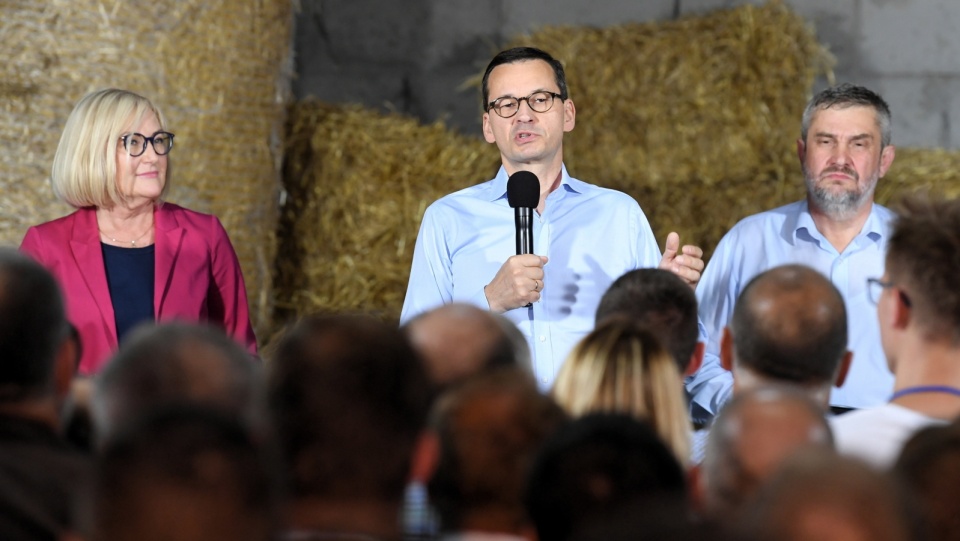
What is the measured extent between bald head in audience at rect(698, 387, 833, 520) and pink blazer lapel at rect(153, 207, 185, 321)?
1915 mm

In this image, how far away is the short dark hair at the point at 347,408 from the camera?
4.37 feet

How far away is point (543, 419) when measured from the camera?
1453 mm

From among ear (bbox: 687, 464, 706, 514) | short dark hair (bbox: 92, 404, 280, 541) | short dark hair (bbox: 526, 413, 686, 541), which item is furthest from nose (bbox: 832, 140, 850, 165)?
short dark hair (bbox: 92, 404, 280, 541)

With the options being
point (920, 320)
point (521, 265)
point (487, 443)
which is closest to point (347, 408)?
point (487, 443)

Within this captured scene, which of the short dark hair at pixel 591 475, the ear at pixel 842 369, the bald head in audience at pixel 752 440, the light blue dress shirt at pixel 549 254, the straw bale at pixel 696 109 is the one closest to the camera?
the short dark hair at pixel 591 475

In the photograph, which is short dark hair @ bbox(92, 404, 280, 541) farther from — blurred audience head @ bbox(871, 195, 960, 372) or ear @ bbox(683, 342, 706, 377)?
ear @ bbox(683, 342, 706, 377)

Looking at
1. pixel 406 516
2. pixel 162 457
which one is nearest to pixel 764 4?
pixel 406 516

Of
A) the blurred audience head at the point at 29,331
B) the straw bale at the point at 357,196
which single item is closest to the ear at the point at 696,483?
the blurred audience head at the point at 29,331

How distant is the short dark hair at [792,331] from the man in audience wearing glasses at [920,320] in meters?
0.08

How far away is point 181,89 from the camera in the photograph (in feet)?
12.6

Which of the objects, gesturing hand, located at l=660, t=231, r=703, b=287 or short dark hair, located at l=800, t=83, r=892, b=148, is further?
short dark hair, located at l=800, t=83, r=892, b=148

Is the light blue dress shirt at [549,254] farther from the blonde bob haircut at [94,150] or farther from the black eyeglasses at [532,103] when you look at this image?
the blonde bob haircut at [94,150]

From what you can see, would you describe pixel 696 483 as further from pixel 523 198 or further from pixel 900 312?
pixel 523 198

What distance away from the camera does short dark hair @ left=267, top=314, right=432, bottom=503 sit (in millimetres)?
1331
